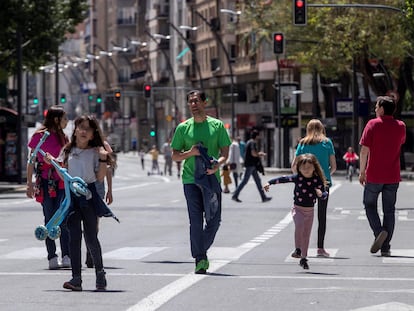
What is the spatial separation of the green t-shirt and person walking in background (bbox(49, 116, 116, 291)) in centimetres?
172

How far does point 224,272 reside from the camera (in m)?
15.8

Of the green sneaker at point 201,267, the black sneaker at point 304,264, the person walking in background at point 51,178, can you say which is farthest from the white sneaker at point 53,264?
the black sneaker at point 304,264

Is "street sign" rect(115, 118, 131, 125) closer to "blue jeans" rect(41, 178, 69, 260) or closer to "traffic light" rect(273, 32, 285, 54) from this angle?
"traffic light" rect(273, 32, 285, 54)

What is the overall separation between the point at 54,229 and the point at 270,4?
64.7 m

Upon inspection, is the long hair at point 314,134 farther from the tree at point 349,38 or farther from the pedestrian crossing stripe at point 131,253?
the tree at point 349,38

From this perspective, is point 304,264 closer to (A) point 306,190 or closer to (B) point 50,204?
(A) point 306,190

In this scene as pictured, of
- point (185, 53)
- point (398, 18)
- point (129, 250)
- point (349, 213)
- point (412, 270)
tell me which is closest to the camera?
point (412, 270)

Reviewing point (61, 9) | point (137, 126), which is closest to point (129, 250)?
point (61, 9)

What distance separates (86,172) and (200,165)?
1.86 meters

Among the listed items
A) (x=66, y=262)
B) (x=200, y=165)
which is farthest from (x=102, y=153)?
(x=66, y=262)

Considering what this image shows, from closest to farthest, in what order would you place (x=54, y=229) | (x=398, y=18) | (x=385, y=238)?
(x=54, y=229) → (x=385, y=238) → (x=398, y=18)

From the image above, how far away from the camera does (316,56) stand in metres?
68.8

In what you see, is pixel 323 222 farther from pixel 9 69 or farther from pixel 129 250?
pixel 9 69

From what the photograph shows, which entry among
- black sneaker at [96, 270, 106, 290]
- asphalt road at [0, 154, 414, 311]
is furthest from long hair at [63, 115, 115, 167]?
asphalt road at [0, 154, 414, 311]
